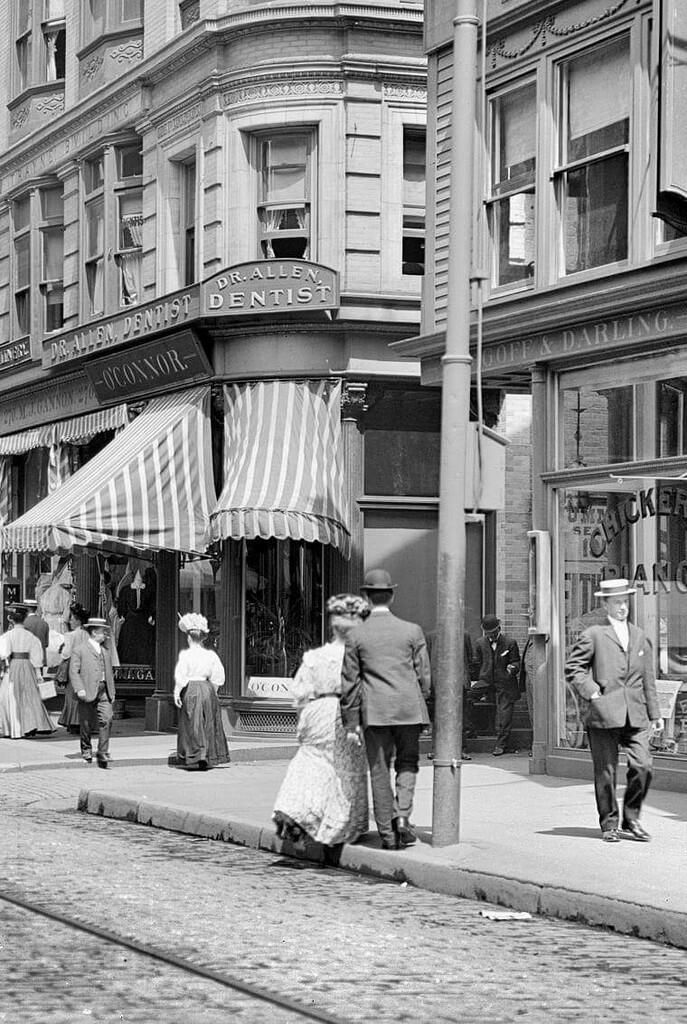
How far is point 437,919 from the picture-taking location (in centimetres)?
939

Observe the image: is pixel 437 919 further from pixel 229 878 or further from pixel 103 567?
pixel 103 567

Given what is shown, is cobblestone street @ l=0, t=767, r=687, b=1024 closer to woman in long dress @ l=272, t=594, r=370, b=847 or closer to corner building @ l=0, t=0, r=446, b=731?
woman in long dress @ l=272, t=594, r=370, b=847

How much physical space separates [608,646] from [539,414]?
16.7 ft

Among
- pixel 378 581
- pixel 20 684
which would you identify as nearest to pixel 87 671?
pixel 20 684

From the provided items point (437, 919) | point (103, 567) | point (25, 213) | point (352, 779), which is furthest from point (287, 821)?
point (25, 213)

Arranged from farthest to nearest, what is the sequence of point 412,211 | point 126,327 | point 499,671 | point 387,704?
1. point 126,327
2. point 412,211
3. point 499,671
4. point 387,704

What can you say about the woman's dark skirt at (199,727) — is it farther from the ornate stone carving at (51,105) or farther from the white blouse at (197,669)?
the ornate stone carving at (51,105)

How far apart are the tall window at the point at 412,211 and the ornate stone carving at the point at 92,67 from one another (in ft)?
22.2

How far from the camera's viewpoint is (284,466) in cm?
2123

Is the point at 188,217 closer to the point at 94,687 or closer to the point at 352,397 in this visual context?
the point at 352,397

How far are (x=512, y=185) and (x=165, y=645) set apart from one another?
961 cm

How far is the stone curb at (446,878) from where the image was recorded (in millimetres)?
8922

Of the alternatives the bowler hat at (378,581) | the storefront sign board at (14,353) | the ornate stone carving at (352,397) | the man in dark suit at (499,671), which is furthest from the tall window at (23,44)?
the bowler hat at (378,581)

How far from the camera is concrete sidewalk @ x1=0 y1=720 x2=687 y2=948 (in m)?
9.39
